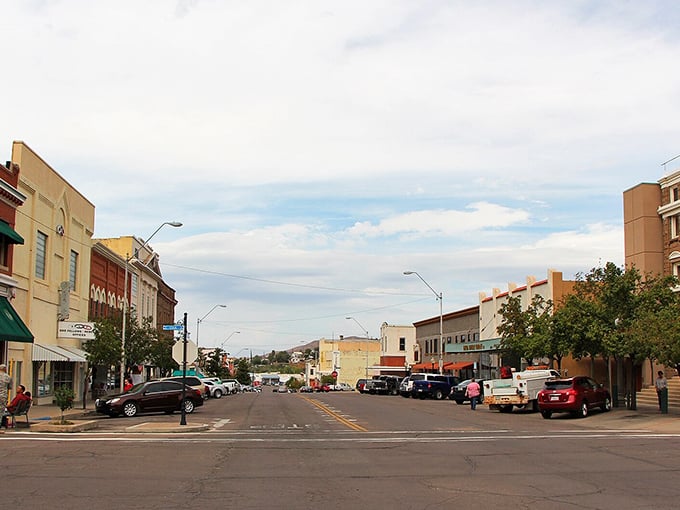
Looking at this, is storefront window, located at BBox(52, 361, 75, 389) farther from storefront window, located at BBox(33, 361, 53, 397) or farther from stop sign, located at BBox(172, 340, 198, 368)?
stop sign, located at BBox(172, 340, 198, 368)

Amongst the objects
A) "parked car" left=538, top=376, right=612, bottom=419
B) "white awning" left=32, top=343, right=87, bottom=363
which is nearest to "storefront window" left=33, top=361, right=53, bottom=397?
"white awning" left=32, top=343, right=87, bottom=363

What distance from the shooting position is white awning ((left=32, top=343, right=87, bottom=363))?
3624 cm

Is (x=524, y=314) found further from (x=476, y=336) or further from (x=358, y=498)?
(x=358, y=498)

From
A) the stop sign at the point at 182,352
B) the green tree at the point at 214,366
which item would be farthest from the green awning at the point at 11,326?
the green tree at the point at 214,366

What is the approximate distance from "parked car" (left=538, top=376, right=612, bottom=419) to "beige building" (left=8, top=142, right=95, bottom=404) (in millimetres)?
22543

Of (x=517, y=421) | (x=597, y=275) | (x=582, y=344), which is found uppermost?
(x=597, y=275)

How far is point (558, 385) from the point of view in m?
31.5

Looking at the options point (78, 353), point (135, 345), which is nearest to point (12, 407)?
point (78, 353)

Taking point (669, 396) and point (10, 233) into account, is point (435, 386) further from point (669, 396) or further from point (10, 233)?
point (10, 233)

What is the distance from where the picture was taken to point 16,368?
34344mm

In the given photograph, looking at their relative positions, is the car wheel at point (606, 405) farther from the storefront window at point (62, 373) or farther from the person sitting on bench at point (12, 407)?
the storefront window at point (62, 373)

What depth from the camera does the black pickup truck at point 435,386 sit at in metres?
54.1

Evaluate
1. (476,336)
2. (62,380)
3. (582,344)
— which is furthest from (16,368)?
(476,336)

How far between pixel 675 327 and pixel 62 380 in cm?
3056
